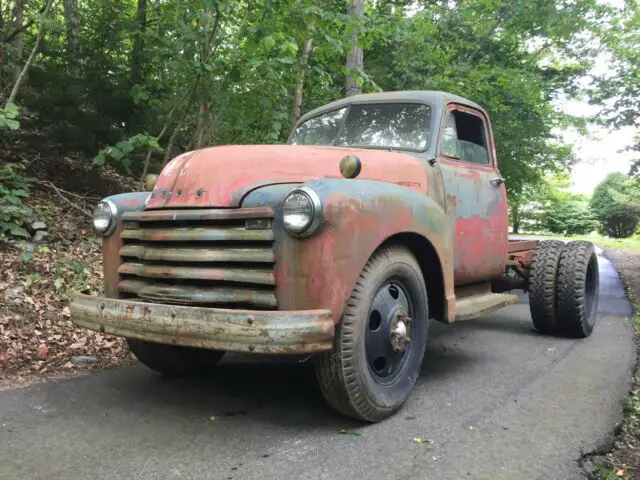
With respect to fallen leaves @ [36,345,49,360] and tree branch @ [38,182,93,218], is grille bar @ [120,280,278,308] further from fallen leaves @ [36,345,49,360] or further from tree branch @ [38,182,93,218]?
tree branch @ [38,182,93,218]

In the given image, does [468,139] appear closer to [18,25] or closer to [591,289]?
[591,289]

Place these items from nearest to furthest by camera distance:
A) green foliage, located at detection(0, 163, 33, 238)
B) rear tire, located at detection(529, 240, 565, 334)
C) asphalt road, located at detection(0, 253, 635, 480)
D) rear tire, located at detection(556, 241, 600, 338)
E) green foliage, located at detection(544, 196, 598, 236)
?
1. asphalt road, located at detection(0, 253, 635, 480)
2. rear tire, located at detection(556, 241, 600, 338)
3. rear tire, located at detection(529, 240, 565, 334)
4. green foliage, located at detection(0, 163, 33, 238)
5. green foliage, located at detection(544, 196, 598, 236)

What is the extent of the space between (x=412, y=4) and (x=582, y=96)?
4.81 m

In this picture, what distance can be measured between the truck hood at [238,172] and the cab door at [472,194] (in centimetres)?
70

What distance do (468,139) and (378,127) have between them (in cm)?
90

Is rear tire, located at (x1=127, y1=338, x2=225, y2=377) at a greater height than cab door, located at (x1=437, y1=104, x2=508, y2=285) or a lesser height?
lesser

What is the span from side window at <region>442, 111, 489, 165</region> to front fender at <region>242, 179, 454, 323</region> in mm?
1513

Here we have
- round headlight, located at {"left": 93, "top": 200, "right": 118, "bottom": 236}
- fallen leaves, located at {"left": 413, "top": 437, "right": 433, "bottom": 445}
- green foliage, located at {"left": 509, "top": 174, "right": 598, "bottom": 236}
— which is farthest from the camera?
green foliage, located at {"left": 509, "top": 174, "right": 598, "bottom": 236}

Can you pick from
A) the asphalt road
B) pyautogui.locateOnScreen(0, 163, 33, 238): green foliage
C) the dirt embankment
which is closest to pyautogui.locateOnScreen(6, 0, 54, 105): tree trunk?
pyautogui.locateOnScreen(0, 163, 33, 238): green foliage

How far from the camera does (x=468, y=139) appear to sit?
4844 mm

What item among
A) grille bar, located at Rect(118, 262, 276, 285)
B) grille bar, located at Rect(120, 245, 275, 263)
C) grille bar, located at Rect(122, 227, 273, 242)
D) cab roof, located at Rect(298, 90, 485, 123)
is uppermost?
cab roof, located at Rect(298, 90, 485, 123)

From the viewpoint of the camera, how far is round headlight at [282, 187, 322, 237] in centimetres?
276

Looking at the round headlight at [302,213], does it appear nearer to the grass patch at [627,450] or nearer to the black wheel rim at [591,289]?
the grass patch at [627,450]

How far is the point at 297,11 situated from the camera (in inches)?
244
